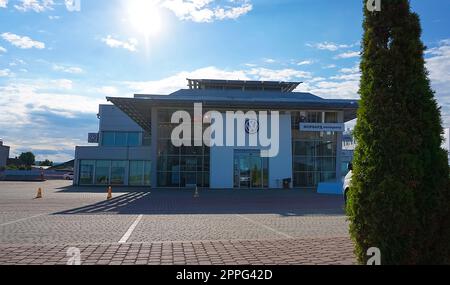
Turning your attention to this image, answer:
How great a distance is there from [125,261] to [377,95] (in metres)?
4.03

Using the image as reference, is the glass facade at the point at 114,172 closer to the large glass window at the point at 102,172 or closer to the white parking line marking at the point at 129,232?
the large glass window at the point at 102,172

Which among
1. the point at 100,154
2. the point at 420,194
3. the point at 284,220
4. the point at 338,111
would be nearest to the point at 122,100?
the point at 100,154

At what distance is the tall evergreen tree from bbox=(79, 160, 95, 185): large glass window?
43249 millimetres

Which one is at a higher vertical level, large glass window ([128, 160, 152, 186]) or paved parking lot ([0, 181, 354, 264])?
large glass window ([128, 160, 152, 186])

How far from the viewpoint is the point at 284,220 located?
12.7 meters

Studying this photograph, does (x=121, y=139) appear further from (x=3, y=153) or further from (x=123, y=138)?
(x=3, y=153)

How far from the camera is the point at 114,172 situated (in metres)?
45.7

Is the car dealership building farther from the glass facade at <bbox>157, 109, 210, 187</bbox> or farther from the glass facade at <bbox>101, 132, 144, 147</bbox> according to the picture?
the glass facade at <bbox>101, 132, 144, 147</bbox>

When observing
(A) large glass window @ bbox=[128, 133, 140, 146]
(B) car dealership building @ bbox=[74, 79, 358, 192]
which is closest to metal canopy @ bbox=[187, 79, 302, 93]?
(B) car dealership building @ bbox=[74, 79, 358, 192]

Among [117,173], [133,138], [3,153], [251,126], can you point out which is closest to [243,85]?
[251,126]

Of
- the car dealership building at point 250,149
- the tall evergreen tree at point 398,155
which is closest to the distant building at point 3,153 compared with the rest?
the car dealership building at point 250,149

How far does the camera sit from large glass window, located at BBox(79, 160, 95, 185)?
45094mm
